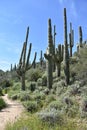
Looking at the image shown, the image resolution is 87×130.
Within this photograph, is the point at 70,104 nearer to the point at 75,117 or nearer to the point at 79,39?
the point at 75,117

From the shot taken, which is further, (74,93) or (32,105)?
(74,93)

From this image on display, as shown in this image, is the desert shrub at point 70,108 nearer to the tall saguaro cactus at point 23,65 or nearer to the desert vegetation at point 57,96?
the desert vegetation at point 57,96

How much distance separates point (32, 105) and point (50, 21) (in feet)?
36.2

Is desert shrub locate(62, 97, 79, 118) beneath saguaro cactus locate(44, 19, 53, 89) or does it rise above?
beneath

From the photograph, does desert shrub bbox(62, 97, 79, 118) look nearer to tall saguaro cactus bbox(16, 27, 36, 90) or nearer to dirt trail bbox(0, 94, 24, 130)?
dirt trail bbox(0, 94, 24, 130)

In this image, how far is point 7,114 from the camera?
1509cm

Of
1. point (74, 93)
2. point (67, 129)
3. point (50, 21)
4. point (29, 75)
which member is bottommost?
point (67, 129)

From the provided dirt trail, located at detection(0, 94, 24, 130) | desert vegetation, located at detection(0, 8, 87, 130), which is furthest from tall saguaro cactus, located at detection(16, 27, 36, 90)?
dirt trail, located at detection(0, 94, 24, 130)

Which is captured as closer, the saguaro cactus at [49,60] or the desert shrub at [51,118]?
the desert shrub at [51,118]

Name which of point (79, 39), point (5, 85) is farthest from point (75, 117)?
point (5, 85)

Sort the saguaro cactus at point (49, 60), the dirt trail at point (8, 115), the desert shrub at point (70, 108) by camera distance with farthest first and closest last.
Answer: the saguaro cactus at point (49, 60), the desert shrub at point (70, 108), the dirt trail at point (8, 115)

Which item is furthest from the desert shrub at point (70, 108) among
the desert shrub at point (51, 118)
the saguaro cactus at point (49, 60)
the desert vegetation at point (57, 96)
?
the saguaro cactus at point (49, 60)

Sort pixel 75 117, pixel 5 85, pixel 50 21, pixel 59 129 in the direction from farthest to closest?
pixel 5 85
pixel 50 21
pixel 75 117
pixel 59 129

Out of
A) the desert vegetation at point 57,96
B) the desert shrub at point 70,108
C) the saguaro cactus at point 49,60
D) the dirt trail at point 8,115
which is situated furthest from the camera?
the saguaro cactus at point 49,60
